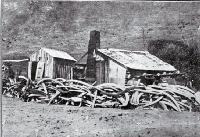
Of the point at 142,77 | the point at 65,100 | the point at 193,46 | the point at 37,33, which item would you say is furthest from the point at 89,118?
the point at 193,46

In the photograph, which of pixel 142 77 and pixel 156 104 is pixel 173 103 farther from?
pixel 142 77

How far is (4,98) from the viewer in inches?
249

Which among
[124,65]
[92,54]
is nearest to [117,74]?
[124,65]

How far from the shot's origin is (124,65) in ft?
21.5

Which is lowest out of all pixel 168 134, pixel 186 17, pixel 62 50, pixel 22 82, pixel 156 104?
pixel 168 134

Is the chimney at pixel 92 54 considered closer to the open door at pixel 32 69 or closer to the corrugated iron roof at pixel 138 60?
the corrugated iron roof at pixel 138 60

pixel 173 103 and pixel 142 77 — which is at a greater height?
pixel 142 77

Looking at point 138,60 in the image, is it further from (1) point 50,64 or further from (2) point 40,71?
(2) point 40,71

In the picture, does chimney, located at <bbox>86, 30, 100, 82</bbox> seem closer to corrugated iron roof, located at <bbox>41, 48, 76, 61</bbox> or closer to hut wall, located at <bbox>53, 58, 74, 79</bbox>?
hut wall, located at <bbox>53, 58, 74, 79</bbox>

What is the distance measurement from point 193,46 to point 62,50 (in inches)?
110

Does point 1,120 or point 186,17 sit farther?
point 186,17

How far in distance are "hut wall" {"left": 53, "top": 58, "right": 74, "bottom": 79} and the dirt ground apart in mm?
652

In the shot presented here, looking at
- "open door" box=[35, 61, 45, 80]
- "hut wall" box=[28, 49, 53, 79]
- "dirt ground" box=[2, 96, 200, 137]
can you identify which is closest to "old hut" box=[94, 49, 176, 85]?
"dirt ground" box=[2, 96, 200, 137]

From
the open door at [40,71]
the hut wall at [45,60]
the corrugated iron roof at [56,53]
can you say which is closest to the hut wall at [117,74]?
the corrugated iron roof at [56,53]
